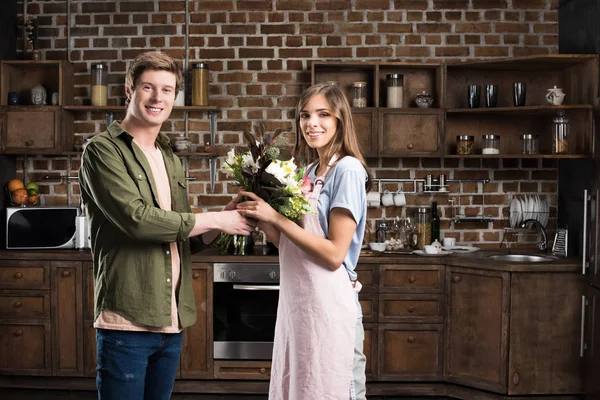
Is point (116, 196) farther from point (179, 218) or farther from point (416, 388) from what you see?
point (416, 388)

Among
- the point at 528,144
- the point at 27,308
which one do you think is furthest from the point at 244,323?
the point at 528,144

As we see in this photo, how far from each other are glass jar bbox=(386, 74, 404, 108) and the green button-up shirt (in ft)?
8.59

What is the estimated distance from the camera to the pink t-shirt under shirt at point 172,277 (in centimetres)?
204

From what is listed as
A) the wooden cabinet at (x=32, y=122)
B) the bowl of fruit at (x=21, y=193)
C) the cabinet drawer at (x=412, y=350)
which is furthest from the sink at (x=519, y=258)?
the bowl of fruit at (x=21, y=193)

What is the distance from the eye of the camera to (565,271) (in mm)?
3816

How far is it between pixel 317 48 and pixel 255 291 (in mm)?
1837

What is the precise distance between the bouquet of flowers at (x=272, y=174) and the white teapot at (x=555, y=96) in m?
2.62

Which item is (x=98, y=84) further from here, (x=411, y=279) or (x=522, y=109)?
(x=522, y=109)

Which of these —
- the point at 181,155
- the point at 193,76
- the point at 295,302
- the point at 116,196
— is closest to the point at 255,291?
the point at 181,155

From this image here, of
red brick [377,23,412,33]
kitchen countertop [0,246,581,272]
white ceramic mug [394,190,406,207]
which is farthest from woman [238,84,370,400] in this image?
red brick [377,23,412,33]

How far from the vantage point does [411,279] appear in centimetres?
401

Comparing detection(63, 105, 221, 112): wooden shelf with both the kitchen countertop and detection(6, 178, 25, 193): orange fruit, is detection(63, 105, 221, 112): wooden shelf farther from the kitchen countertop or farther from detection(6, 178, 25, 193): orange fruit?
the kitchen countertop

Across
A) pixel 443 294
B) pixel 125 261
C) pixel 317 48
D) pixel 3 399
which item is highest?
pixel 317 48

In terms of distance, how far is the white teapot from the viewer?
417 cm
